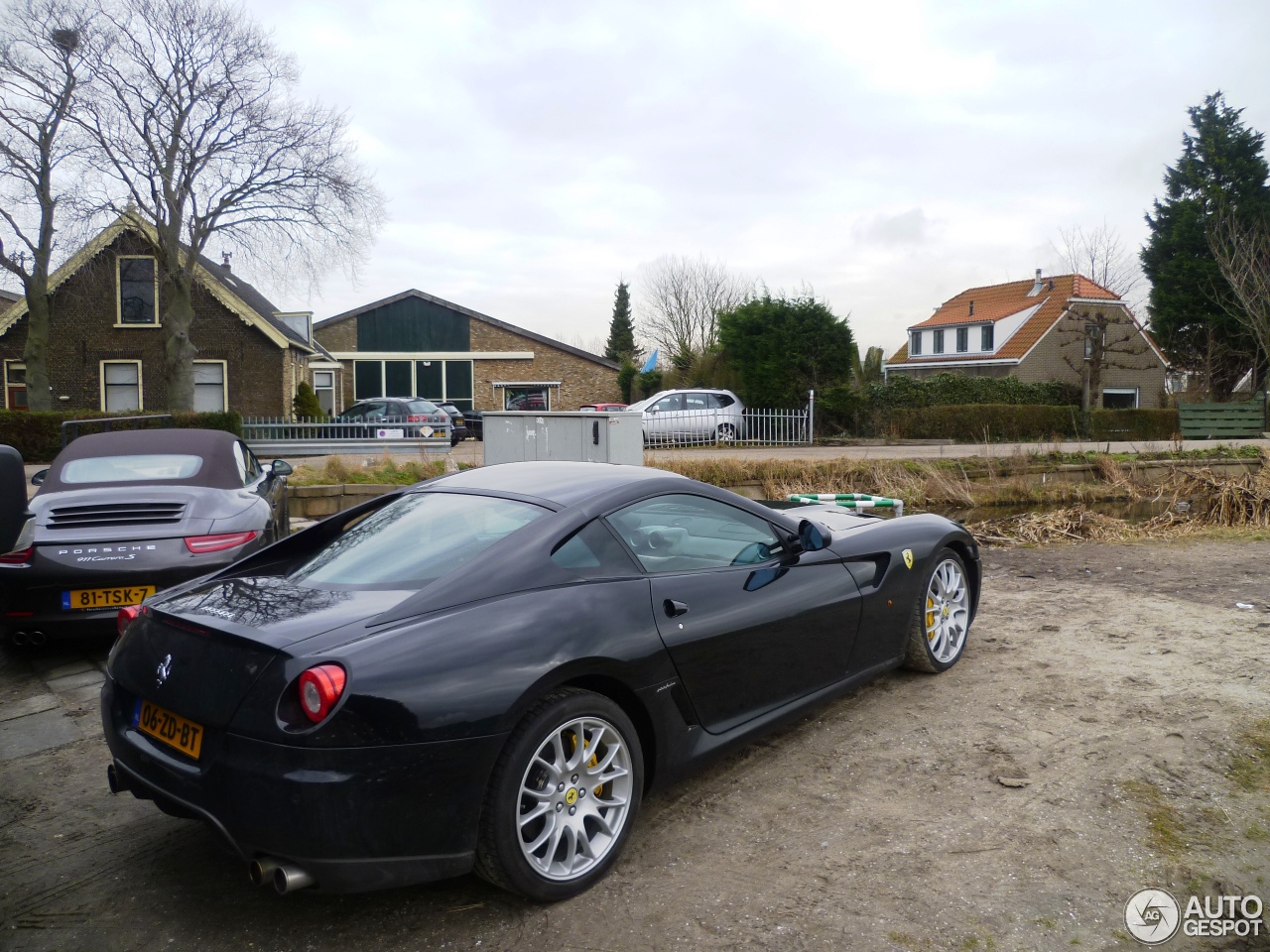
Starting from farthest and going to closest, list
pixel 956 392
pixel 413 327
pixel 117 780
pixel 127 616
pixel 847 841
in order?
pixel 413 327, pixel 956 392, pixel 127 616, pixel 847 841, pixel 117 780

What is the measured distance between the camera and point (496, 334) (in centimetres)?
4231

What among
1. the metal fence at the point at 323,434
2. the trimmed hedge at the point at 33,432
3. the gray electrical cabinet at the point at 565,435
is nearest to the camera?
the gray electrical cabinet at the point at 565,435

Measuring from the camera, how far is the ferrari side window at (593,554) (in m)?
3.23

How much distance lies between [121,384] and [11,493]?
29.3 metres

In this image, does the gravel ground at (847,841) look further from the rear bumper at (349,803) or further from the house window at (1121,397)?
the house window at (1121,397)

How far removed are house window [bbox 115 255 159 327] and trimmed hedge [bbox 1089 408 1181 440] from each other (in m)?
29.2

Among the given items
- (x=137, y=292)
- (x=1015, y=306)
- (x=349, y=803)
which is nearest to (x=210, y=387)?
(x=137, y=292)

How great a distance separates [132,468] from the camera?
21.5 feet

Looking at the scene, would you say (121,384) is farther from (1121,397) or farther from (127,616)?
(1121,397)

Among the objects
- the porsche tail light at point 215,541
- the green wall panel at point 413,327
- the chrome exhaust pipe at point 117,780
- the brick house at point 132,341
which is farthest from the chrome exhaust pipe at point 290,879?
the green wall panel at point 413,327

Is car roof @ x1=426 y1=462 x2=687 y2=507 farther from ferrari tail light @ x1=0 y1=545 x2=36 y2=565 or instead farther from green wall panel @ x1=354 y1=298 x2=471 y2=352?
green wall panel @ x1=354 y1=298 x2=471 y2=352

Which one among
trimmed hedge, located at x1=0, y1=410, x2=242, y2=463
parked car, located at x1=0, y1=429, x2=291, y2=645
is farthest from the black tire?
trimmed hedge, located at x1=0, y1=410, x2=242, y2=463

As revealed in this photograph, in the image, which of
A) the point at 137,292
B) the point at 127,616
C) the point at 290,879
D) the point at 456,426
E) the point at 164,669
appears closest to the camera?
the point at 290,879

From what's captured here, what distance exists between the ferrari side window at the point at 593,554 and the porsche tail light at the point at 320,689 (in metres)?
0.85
